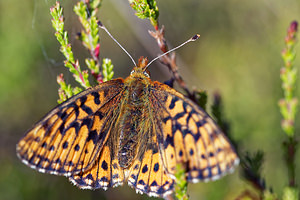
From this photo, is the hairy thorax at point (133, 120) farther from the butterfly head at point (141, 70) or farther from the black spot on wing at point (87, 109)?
the black spot on wing at point (87, 109)

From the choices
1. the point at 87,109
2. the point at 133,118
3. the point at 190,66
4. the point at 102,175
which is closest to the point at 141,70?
the point at 133,118

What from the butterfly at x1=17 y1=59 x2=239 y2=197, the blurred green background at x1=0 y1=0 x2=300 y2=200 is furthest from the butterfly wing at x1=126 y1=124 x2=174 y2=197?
the blurred green background at x1=0 y1=0 x2=300 y2=200

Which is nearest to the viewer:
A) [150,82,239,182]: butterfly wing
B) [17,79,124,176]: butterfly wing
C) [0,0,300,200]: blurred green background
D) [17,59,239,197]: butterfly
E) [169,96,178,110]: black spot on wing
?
[150,82,239,182]: butterfly wing

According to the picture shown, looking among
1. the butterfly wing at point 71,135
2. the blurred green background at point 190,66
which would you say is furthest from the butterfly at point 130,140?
the blurred green background at point 190,66

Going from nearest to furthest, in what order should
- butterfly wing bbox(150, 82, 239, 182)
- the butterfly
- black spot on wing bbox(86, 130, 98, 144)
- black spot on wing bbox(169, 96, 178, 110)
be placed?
butterfly wing bbox(150, 82, 239, 182) < the butterfly < black spot on wing bbox(169, 96, 178, 110) < black spot on wing bbox(86, 130, 98, 144)

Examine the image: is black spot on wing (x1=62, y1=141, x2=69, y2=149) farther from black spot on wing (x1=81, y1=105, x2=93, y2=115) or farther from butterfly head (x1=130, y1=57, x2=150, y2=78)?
butterfly head (x1=130, y1=57, x2=150, y2=78)

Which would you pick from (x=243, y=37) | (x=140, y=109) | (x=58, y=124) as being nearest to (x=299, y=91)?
(x=243, y=37)

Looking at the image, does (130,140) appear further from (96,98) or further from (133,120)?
(96,98)
